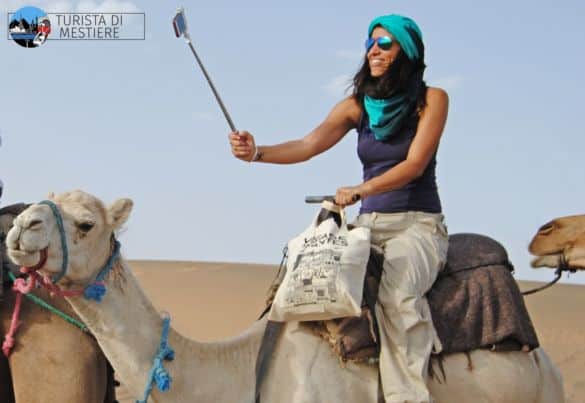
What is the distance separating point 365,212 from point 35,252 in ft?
5.95

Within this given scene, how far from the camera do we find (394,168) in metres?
4.70

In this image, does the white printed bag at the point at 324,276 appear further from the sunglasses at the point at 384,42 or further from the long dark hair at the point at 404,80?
the sunglasses at the point at 384,42

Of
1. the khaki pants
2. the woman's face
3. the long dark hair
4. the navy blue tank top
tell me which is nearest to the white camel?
the khaki pants

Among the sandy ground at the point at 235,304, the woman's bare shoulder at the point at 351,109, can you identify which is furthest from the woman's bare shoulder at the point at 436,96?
the sandy ground at the point at 235,304

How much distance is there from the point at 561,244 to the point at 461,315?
26.9 inches

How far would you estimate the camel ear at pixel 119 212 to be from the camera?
4.55 m

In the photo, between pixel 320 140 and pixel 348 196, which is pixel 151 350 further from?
pixel 320 140

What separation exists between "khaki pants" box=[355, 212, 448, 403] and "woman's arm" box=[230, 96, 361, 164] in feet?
2.38

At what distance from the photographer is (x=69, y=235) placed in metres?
4.33

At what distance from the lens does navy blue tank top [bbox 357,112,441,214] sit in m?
4.89

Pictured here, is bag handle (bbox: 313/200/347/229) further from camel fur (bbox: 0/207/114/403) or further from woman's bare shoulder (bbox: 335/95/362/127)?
camel fur (bbox: 0/207/114/403)

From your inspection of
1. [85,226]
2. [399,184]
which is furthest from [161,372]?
[399,184]

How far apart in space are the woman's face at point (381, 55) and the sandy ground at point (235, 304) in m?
9.71

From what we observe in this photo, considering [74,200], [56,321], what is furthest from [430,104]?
[56,321]
